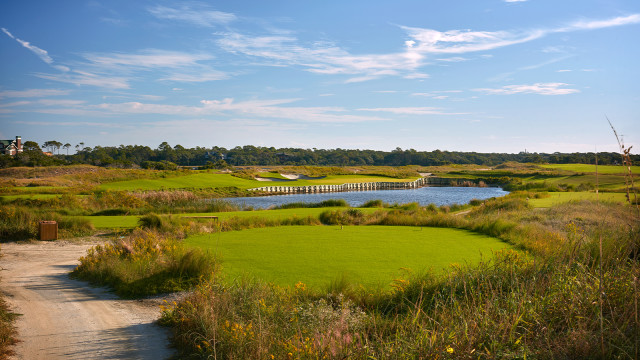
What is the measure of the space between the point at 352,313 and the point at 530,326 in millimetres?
2238

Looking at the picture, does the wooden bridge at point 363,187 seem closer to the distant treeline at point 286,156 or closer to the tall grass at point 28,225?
the distant treeline at point 286,156

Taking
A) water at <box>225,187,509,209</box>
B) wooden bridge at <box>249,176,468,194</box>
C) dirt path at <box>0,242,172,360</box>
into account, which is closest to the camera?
dirt path at <box>0,242,172,360</box>

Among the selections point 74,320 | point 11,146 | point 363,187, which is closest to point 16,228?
point 74,320

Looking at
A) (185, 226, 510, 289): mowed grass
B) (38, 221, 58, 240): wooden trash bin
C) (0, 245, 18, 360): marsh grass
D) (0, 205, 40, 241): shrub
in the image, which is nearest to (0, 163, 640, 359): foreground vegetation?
(185, 226, 510, 289): mowed grass

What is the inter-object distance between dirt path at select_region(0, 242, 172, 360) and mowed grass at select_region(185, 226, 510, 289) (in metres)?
2.11

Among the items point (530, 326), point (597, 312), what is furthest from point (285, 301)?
point (597, 312)

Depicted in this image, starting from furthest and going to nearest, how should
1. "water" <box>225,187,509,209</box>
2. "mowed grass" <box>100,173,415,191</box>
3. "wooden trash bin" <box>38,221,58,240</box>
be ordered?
"mowed grass" <box>100,173,415,191</box>, "water" <box>225,187,509,209</box>, "wooden trash bin" <box>38,221,58,240</box>

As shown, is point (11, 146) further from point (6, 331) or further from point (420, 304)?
point (420, 304)

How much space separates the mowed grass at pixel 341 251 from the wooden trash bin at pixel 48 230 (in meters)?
4.51

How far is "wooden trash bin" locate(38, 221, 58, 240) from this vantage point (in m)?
13.3

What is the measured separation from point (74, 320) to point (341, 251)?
6161mm

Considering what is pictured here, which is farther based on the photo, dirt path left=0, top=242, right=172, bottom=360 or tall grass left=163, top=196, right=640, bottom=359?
dirt path left=0, top=242, right=172, bottom=360

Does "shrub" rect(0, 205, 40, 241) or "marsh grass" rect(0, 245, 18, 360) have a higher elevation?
"shrub" rect(0, 205, 40, 241)

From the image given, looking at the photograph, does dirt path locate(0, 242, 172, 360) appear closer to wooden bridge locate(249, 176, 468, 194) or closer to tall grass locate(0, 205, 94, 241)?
tall grass locate(0, 205, 94, 241)
